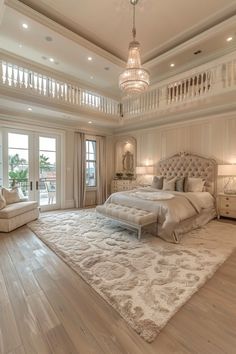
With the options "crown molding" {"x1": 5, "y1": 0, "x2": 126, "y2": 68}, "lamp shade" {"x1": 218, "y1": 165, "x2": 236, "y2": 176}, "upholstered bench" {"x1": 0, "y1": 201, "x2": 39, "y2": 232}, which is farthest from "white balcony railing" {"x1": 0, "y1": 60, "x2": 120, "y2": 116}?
"lamp shade" {"x1": 218, "y1": 165, "x2": 236, "y2": 176}

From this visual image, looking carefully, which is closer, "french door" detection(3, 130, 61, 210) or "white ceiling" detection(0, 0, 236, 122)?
"white ceiling" detection(0, 0, 236, 122)

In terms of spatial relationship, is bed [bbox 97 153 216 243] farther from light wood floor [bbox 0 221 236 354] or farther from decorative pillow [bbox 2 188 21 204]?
decorative pillow [bbox 2 188 21 204]

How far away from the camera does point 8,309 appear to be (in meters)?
1.81

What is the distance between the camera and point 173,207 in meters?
3.65

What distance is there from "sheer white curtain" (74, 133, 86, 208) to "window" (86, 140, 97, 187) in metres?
0.32

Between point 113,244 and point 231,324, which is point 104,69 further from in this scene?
point 231,324

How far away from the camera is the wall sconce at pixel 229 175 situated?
4586 mm

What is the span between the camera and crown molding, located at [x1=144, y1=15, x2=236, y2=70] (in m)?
3.65

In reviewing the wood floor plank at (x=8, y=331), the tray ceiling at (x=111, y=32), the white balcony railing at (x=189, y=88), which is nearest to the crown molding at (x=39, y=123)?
the tray ceiling at (x=111, y=32)

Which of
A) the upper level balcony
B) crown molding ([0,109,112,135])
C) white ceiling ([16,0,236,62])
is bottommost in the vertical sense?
crown molding ([0,109,112,135])

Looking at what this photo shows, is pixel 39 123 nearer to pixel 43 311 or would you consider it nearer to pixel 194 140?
pixel 194 140

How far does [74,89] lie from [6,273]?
4780 millimetres

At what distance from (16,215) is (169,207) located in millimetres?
3343

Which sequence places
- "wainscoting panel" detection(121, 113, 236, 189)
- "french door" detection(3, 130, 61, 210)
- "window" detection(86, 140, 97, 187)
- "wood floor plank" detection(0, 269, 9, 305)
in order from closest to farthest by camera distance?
"wood floor plank" detection(0, 269, 9, 305)
"wainscoting panel" detection(121, 113, 236, 189)
"french door" detection(3, 130, 61, 210)
"window" detection(86, 140, 97, 187)
